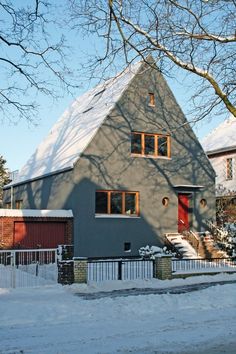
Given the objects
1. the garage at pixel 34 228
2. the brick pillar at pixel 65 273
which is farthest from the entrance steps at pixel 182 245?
the brick pillar at pixel 65 273

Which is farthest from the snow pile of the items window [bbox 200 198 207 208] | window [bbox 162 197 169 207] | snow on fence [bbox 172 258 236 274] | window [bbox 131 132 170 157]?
window [bbox 131 132 170 157]

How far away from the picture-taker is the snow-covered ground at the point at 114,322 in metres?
7.98

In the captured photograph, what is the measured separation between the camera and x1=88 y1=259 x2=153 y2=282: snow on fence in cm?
1633

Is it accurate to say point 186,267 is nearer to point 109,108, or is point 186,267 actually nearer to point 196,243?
point 196,243

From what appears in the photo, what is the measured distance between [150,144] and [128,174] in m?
2.25

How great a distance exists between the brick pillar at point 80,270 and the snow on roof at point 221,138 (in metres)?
18.4

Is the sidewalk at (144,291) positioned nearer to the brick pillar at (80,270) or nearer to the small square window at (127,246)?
the brick pillar at (80,270)

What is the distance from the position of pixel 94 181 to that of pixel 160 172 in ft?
13.3

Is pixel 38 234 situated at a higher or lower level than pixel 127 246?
higher

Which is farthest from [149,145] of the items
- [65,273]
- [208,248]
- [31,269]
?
[65,273]

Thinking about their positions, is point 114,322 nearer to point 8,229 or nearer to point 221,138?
point 8,229

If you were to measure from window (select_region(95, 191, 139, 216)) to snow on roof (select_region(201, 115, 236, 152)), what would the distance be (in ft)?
32.5

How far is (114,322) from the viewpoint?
9.92m

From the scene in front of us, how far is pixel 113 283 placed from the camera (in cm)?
1537
